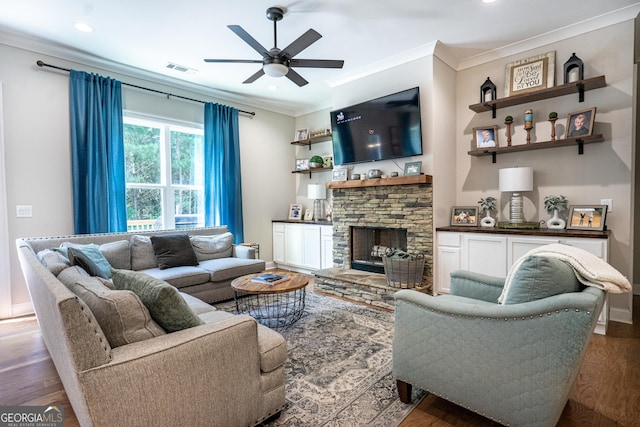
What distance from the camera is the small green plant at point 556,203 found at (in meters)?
3.29

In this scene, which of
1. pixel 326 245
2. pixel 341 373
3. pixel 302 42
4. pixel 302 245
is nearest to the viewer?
pixel 341 373

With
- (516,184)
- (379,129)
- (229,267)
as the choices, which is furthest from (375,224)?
(229,267)

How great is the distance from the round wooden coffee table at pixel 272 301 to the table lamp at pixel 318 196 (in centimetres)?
173

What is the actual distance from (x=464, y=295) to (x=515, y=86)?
2568 millimetres

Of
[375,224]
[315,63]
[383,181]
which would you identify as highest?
[315,63]

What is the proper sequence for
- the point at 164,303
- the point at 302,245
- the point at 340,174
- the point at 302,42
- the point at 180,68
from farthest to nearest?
1. the point at 302,245
2. the point at 340,174
3. the point at 180,68
4. the point at 302,42
5. the point at 164,303

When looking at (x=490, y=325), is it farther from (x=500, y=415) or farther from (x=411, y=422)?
(x=411, y=422)

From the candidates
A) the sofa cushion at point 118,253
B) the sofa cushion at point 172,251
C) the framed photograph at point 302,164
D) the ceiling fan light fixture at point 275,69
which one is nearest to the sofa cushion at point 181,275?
the sofa cushion at point 172,251

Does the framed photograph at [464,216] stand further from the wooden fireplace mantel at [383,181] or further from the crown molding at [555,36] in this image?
the crown molding at [555,36]

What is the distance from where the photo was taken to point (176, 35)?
3336 millimetres

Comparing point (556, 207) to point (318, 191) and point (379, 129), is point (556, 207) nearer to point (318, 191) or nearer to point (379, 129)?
point (379, 129)

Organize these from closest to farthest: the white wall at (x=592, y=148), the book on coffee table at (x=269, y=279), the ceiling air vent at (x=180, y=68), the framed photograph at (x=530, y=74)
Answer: the book on coffee table at (x=269, y=279)
the white wall at (x=592, y=148)
the framed photograph at (x=530, y=74)
the ceiling air vent at (x=180, y=68)

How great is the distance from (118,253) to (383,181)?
3.06 meters

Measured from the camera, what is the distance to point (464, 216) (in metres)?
3.91
